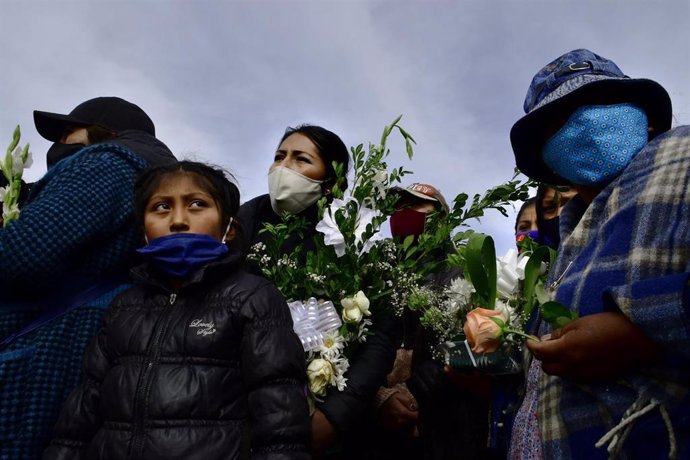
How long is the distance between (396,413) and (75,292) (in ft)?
5.53

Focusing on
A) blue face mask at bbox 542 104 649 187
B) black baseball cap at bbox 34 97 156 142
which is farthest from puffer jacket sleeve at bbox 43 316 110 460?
blue face mask at bbox 542 104 649 187

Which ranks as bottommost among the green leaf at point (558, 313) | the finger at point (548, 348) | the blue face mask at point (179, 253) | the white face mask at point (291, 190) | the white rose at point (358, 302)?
the finger at point (548, 348)

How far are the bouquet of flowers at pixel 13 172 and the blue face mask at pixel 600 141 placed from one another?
2226 mm

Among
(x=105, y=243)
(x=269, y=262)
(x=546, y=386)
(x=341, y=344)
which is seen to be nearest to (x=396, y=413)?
(x=341, y=344)

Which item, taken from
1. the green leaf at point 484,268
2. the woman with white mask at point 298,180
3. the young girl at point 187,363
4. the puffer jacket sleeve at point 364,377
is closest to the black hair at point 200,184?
the young girl at point 187,363

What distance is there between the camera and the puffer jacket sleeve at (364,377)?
8.12 ft

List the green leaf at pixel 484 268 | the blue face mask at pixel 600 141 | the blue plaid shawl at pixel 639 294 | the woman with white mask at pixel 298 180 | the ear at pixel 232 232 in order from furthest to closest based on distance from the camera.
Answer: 1. the woman with white mask at pixel 298 180
2. the ear at pixel 232 232
3. the green leaf at pixel 484 268
4. the blue face mask at pixel 600 141
5. the blue plaid shawl at pixel 639 294

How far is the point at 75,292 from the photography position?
2.34 metres

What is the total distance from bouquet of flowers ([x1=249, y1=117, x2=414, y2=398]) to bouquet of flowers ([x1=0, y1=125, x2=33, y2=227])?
1.07m

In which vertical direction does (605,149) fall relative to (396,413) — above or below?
above

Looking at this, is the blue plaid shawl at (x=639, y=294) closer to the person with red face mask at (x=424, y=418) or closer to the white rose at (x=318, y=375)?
the white rose at (x=318, y=375)

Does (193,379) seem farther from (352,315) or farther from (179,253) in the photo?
(352,315)

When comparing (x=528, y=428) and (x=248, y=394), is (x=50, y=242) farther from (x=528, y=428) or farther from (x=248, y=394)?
(x=528, y=428)

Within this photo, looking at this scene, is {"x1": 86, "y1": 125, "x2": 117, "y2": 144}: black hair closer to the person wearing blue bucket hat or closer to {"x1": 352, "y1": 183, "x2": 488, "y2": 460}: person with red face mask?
{"x1": 352, "y1": 183, "x2": 488, "y2": 460}: person with red face mask
